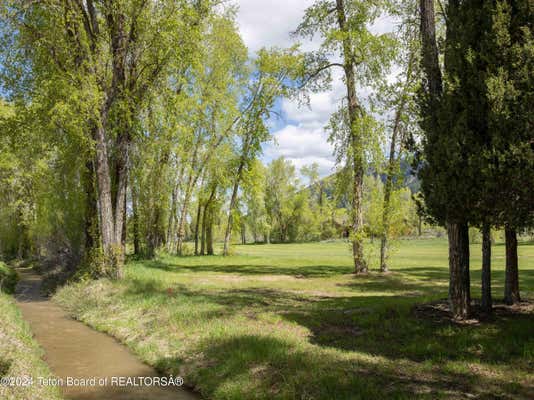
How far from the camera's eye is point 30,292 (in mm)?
19062

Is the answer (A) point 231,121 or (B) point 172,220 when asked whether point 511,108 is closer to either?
(A) point 231,121

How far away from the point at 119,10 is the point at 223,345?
1418 cm

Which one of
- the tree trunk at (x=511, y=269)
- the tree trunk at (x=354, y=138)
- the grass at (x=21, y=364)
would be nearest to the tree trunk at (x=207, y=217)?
the tree trunk at (x=354, y=138)

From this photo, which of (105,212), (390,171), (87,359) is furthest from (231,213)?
(87,359)

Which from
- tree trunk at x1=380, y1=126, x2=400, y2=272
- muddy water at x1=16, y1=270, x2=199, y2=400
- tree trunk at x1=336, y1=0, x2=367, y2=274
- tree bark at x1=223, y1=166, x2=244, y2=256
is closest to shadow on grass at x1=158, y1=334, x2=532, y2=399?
muddy water at x1=16, y1=270, x2=199, y2=400

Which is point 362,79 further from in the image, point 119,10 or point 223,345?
point 223,345

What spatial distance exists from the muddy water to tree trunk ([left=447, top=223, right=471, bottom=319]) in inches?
257

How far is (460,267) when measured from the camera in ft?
31.8

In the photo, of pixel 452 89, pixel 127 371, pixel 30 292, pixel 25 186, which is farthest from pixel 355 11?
pixel 25 186

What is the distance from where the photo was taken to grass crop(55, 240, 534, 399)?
637 cm

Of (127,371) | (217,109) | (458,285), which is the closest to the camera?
(127,371)

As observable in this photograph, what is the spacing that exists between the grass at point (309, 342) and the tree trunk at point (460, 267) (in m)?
0.53

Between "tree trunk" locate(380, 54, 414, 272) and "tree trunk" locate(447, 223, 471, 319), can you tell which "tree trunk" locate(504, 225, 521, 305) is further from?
"tree trunk" locate(380, 54, 414, 272)

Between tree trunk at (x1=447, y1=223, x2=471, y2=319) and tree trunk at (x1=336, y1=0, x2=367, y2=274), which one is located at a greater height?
tree trunk at (x1=336, y1=0, x2=367, y2=274)
